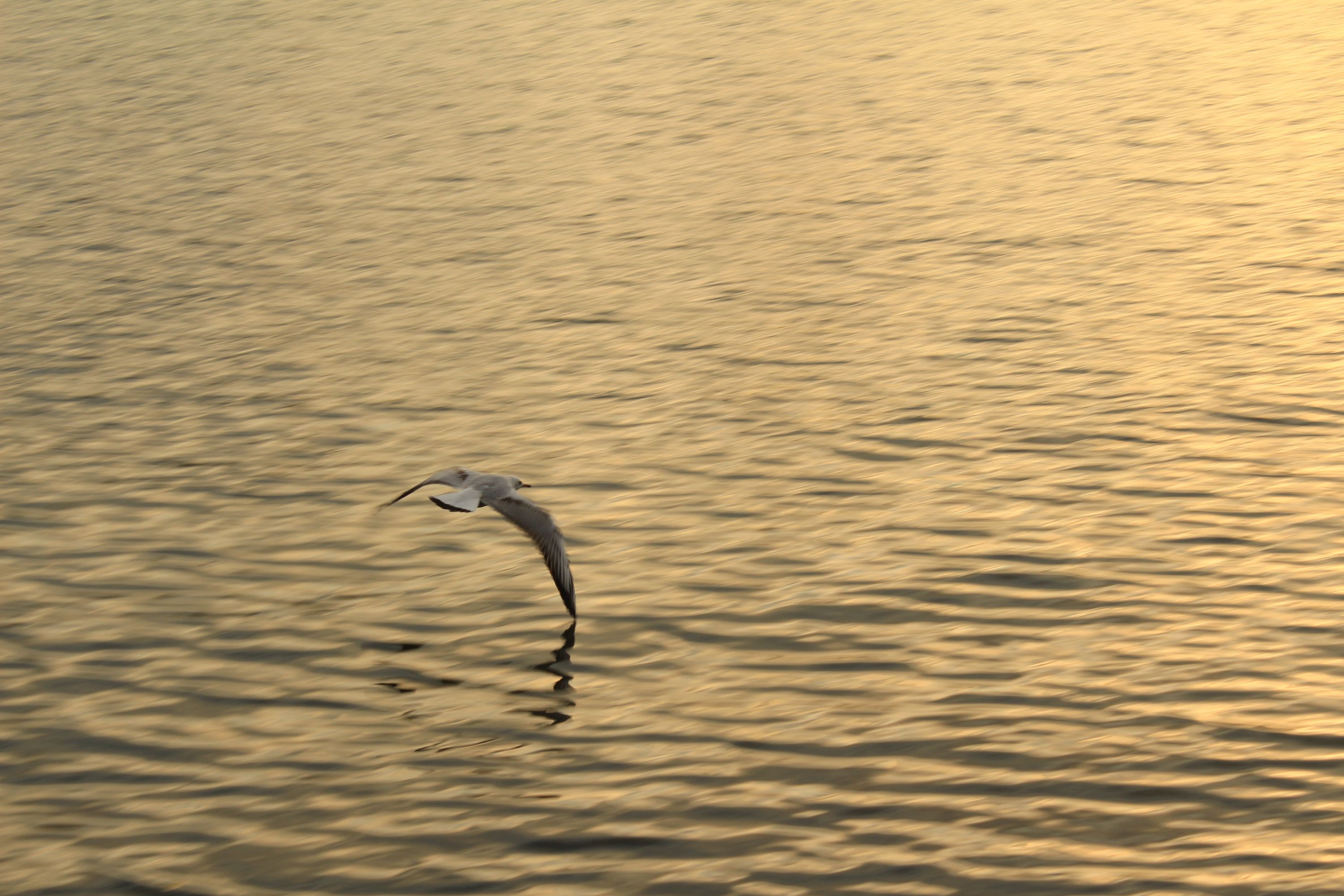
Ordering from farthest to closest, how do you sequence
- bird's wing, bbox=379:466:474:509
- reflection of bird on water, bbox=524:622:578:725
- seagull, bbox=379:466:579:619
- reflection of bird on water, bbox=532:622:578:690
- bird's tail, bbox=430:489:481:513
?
bird's wing, bbox=379:466:474:509 < seagull, bbox=379:466:579:619 < reflection of bird on water, bbox=532:622:578:690 < bird's tail, bbox=430:489:481:513 < reflection of bird on water, bbox=524:622:578:725

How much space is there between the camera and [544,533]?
14.5 meters

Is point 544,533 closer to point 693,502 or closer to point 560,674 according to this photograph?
point 560,674

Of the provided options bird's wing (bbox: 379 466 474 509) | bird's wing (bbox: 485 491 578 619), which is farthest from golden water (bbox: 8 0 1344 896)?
bird's wing (bbox: 379 466 474 509)

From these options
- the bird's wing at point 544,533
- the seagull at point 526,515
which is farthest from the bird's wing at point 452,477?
the bird's wing at point 544,533

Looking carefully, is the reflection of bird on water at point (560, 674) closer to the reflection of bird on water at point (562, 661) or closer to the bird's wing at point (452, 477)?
the reflection of bird on water at point (562, 661)

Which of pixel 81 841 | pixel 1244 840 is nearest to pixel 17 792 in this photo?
pixel 81 841

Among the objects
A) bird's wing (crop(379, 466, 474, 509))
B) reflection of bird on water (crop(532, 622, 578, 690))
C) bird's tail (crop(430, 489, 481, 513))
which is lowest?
reflection of bird on water (crop(532, 622, 578, 690))

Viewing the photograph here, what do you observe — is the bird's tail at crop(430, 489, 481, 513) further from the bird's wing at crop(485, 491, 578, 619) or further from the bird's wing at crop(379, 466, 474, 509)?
the bird's wing at crop(379, 466, 474, 509)

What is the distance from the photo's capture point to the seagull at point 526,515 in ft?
47.1

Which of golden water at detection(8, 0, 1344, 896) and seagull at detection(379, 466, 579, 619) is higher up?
seagull at detection(379, 466, 579, 619)

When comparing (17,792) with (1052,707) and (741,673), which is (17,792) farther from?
(1052,707)

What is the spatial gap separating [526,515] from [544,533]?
0.24m

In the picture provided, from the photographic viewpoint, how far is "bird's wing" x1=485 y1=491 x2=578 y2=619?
14352 mm

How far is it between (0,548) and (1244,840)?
12467 mm
